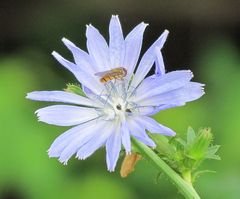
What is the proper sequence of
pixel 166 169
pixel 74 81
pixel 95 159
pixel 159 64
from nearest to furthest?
1. pixel 159 64
2. pixel 166 169
3. pixel 95 159
4. pixel 74 81

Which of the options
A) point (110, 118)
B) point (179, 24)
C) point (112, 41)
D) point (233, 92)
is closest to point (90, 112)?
point (110, 118)

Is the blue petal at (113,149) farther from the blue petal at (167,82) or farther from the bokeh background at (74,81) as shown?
the bokeh background at (74,81)

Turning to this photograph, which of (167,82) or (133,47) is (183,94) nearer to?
(167,82)

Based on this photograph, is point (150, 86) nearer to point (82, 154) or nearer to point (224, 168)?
point (82, 154)

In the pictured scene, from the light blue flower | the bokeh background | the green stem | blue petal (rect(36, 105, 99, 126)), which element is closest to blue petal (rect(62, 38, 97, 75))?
the light blue flower

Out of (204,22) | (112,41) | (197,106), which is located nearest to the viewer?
(112,41)

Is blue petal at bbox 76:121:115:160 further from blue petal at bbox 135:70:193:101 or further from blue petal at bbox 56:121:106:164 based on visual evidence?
blue petal at bbox 135:70:193:101

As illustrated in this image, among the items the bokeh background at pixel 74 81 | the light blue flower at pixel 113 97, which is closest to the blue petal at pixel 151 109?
the light blue flower at pixel 113 97

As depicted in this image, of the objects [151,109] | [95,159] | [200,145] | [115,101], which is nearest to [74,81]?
[95,159]
